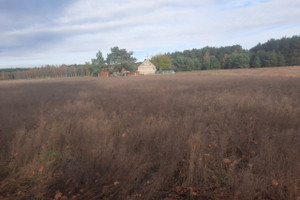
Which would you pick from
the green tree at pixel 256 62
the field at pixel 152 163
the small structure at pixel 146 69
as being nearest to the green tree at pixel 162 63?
the small structure at pixel 146 69

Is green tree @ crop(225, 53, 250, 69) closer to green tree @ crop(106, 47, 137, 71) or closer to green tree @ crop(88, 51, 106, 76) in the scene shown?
green tree @ crop(106, 47, 137, 71)

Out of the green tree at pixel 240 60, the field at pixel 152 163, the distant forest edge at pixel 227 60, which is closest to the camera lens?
the field at pixel 152 163

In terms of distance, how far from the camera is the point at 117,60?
5253 centimetres

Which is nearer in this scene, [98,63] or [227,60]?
[98,63]

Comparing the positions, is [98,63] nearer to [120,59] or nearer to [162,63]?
[120,59]

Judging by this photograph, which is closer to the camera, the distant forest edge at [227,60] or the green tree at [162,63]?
the distant forest edge at [227,60]

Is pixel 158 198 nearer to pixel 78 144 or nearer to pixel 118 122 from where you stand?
pixel 78 144

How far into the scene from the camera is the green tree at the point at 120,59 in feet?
169

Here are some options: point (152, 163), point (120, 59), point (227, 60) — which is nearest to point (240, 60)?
point (227, 60)

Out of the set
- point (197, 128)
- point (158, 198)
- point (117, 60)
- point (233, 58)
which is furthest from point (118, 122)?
point (233, 58)

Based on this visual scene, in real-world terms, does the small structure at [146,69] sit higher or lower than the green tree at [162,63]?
lower

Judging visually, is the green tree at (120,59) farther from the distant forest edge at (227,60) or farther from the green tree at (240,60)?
the green tree at (240,60)

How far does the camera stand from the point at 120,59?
52625mm

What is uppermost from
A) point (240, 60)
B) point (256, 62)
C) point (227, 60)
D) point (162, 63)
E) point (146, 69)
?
point (227, 60)
